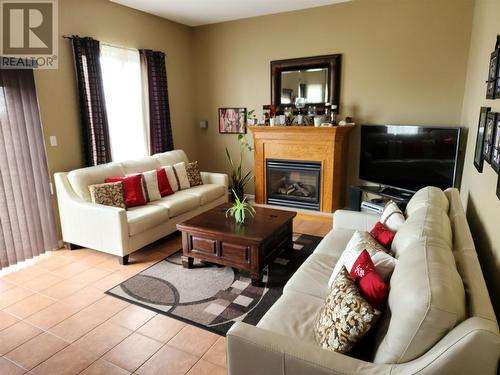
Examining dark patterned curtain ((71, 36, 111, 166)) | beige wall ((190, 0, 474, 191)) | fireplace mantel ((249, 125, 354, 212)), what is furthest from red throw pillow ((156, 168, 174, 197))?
beige wall ((190, 0, 474, 191))

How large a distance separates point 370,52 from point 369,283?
376 cm

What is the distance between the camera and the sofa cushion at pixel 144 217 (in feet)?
11.2

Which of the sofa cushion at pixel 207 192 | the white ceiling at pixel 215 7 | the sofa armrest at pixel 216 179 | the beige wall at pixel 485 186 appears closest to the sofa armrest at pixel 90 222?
the sofa cushion at pixel 207 192

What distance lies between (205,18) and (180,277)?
3923 millimetres

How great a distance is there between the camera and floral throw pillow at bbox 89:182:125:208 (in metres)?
3.55

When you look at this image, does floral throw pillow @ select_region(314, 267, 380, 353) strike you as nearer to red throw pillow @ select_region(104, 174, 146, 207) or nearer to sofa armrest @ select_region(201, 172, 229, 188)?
red throw pillow @ select_region(104, 174, 146, 207)

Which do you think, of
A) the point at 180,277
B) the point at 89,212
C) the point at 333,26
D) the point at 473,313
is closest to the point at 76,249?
the point at 89,212

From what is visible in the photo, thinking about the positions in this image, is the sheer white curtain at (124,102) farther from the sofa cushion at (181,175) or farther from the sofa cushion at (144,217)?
the sofa cushion at (144,217)

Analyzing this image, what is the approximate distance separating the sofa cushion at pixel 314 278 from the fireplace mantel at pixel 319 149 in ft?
7.37

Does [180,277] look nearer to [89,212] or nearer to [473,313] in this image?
[89,212]

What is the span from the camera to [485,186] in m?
2.08


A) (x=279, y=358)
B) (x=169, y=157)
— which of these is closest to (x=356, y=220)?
(x=279, y=358)

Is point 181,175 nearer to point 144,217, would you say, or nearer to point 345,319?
point 144,217

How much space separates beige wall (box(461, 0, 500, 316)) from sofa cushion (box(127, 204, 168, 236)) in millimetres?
2900
